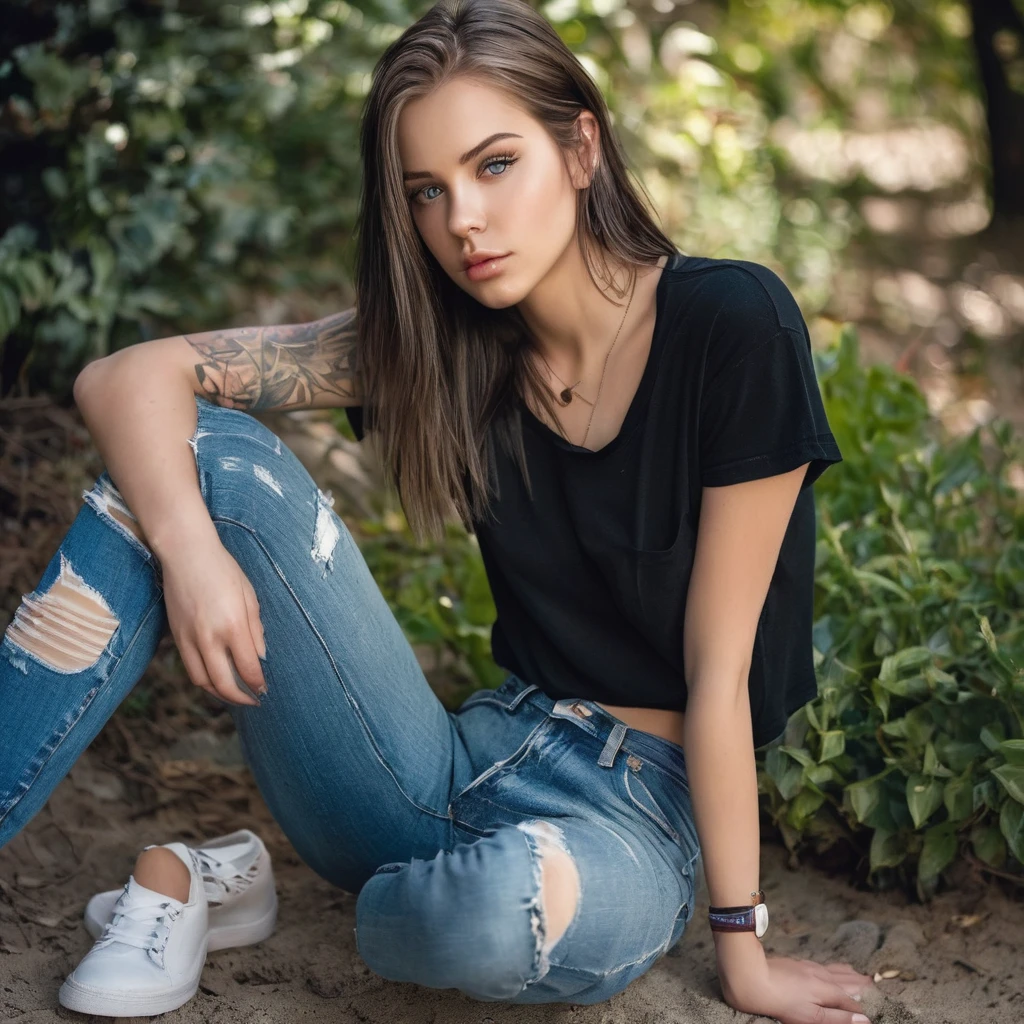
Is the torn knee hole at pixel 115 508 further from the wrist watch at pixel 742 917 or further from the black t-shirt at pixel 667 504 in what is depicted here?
the wrist watch at pixel 742 917

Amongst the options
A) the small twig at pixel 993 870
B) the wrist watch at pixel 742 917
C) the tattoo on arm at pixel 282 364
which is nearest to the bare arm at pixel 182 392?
the tattoo on arm at pixel 282 364

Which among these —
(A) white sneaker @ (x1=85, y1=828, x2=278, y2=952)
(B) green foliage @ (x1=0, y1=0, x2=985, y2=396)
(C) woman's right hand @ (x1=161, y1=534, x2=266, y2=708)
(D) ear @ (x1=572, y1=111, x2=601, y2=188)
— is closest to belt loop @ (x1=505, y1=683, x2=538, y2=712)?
(C) woman's right hand @ (x1=161, y1=534, x2=266, y2=708)

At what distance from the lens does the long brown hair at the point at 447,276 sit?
1788 mm

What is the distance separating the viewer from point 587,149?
1896 millimetres

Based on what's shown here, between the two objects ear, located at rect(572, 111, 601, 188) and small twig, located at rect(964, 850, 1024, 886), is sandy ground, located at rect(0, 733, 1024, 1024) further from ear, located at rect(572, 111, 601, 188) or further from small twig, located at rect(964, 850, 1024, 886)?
ear, located at rect(572, 111, 601, 188)

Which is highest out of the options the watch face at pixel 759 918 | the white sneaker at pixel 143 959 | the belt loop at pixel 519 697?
the belt loop at pixel 519 697

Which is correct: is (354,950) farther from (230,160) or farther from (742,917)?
(230,160)

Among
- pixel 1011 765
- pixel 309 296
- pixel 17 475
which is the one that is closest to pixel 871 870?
pixel 1011 765

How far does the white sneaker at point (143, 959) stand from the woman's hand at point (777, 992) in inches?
31.6

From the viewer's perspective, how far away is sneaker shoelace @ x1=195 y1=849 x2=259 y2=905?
1969 mm

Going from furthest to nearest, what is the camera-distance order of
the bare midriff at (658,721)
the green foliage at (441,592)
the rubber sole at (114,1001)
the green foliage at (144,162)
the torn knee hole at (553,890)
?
the green foliage at (144,162) < the green foliage at (441,592) < the bare midriff at (658,721) < the rubber sole at (114,1001) < the torn knee hole at (553,890)

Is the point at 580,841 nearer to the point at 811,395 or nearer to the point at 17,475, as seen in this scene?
the point at 811,395

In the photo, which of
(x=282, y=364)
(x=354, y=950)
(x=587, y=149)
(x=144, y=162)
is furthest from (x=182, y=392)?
(x=144, y=162)

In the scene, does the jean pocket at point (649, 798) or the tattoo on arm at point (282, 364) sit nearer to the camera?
the jean pocket at point (649, 798)
